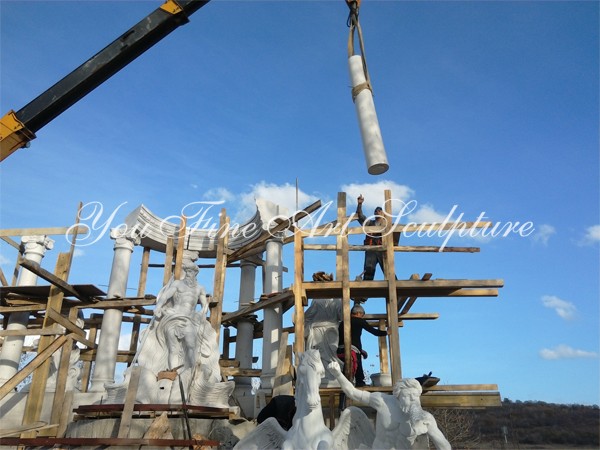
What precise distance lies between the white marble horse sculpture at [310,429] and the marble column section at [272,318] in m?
6.90

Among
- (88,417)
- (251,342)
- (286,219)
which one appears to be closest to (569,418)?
(251,342)

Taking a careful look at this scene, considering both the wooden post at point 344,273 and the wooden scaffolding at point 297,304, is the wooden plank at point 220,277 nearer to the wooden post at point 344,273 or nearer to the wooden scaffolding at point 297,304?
the wooden scaffolding at point 297,304

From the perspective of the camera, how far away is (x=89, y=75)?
9453 mm

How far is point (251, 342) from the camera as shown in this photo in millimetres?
19125

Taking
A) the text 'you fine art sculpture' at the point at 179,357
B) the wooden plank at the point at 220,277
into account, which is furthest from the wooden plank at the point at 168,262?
the text 'you fine art sculpture' at the point at 179,357

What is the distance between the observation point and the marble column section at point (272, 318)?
15.4 metres

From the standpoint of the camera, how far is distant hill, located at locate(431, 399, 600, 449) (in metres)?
34.9

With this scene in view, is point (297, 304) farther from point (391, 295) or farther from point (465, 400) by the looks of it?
point (465, 400)

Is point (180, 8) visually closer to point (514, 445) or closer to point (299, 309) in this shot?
point (299, 309)

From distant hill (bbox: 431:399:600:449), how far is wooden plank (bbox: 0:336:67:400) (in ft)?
83.4

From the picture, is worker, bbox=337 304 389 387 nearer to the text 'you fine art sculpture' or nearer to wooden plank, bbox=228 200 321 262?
the text 'you fine art sculpture'

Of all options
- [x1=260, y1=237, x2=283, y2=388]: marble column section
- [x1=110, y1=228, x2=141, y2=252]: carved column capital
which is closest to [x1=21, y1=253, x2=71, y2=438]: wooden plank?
[x1=110, y1=228, x2=141, y2=252]: carved column capital

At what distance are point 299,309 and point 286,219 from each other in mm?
4686

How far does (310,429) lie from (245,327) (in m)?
12.0
